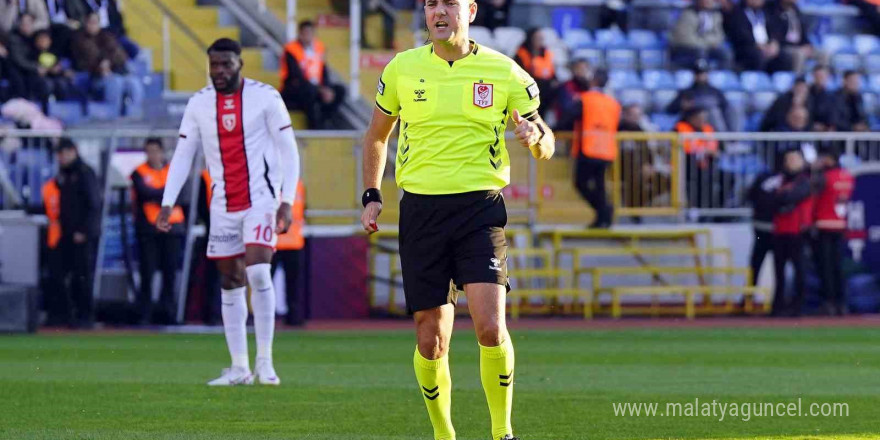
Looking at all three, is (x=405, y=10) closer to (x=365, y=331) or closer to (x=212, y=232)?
(x=365, y=331)

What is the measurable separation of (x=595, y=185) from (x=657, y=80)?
158 inches

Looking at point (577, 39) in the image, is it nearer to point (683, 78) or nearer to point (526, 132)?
point (683, 78)

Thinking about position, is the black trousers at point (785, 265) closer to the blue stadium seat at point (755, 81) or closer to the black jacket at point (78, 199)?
the blue stadium seat at point (755, 81)

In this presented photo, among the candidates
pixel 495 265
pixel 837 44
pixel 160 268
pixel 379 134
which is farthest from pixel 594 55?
pixel 495 265

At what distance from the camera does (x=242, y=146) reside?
1061 cm

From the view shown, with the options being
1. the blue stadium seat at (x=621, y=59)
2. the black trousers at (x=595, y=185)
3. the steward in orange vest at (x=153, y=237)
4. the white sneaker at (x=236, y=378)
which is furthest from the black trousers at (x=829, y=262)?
the white sneaker at (x=236, y=378)

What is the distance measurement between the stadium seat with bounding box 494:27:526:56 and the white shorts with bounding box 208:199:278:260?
11083mm

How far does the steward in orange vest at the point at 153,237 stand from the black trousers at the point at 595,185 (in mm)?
4696

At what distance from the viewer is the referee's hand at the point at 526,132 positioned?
6656 millimetres

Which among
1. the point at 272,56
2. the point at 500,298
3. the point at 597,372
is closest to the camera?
the point at 500,298

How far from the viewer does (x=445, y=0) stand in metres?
6.94

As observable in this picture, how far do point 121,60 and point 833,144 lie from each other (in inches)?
338

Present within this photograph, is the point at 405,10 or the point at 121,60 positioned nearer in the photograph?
the point at 121,60

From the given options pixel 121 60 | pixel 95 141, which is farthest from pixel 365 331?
pixel 121 60
